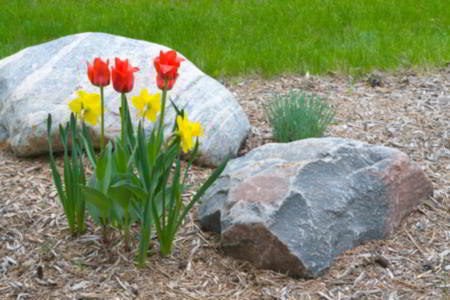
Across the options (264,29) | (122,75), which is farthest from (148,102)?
(264,29)

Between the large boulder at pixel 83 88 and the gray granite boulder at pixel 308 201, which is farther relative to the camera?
the large boulder at pixel 83 88

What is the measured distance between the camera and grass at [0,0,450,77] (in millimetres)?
5740

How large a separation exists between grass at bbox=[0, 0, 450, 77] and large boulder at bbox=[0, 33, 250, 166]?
4.65ft

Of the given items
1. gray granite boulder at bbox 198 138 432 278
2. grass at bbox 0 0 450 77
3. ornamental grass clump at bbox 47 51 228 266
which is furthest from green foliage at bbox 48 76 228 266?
A: grass at bbox 0 0 450 77

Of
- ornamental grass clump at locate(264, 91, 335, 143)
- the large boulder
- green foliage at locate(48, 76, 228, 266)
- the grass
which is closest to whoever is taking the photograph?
green foliage at locate(48, 76, 228, 266)

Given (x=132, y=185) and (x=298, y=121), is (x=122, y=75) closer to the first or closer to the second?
(x=132, y=185)

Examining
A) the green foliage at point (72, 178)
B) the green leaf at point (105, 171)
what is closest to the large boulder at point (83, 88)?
the green foliage at point (72, 178)

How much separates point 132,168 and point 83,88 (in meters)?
1.34

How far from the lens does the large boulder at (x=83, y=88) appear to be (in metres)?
3.88

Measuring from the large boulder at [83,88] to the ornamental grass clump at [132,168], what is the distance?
93 cm

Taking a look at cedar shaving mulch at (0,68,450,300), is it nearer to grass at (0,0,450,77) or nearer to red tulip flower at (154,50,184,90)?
Answer: red tulip flower at (154,50,184,90)

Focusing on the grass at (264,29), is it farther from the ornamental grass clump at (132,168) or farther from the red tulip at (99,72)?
the red tulip at (99,72)

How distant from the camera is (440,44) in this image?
6238 mm

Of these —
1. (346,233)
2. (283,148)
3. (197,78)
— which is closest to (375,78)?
(197,78)
